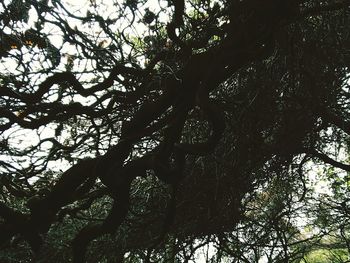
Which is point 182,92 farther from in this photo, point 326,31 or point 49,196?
point 326,31

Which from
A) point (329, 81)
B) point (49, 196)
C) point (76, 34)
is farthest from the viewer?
point (329, 81)

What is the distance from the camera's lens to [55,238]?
13.4ft

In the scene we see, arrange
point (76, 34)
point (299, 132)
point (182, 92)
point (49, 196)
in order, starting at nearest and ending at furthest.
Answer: point (182, 92) < point (49, 196) < point (76, 34) < point (299, 132)

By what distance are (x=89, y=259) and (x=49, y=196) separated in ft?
5.22

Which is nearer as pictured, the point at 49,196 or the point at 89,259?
the point at 49,196

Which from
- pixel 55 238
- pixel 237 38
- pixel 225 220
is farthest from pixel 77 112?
pixel 225 220

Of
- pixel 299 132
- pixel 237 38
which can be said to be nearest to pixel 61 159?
pixel 237 38

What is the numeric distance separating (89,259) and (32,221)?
132 cm

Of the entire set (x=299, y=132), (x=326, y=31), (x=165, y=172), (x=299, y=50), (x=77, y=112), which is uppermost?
(x=326, y=31)

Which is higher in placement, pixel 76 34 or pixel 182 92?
pixel 76 34

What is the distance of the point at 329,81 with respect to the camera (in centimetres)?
383

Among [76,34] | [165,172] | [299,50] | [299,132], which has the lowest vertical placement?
[165,172]

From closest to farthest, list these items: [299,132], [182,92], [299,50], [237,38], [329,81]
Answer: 1. [237,38]
2. [182,92]
3. [299,50]
4. [329,81]
5. [299,132]

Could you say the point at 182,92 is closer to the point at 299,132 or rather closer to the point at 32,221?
the point at 32,221
